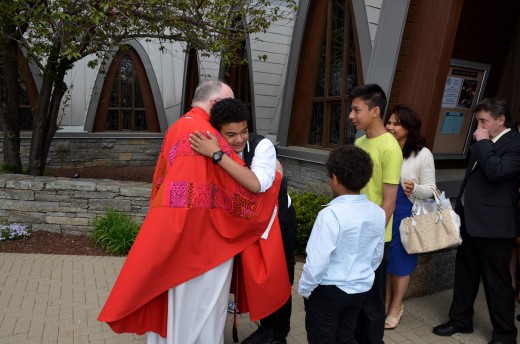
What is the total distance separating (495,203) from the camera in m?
3.14

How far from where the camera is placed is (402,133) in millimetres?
3344

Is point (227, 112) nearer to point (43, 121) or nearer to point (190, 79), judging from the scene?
point (43, 121)

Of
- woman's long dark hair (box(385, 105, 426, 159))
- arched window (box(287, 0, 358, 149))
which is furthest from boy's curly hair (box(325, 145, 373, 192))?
arched window (box(287, 0, 358, 149))

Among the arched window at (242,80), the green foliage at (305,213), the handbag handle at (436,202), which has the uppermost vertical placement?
the arched window at (242,80)

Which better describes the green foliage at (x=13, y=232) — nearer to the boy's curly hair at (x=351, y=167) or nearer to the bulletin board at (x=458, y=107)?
the boy's curly hair at (x=351, y=167)

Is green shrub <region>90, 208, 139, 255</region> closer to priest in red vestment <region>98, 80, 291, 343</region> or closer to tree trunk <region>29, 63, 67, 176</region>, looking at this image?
tree trunk <region>29, 63, 67, 176</region>

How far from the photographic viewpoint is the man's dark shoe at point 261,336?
3.16 meters

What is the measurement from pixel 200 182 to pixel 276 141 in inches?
206

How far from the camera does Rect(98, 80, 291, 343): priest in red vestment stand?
2.31 metres

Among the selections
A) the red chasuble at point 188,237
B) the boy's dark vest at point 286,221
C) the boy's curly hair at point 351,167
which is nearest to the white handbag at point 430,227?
the boy's dark vest at point 286,221

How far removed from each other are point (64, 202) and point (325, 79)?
14.8 ft

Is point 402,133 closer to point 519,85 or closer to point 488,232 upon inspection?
point 488,232

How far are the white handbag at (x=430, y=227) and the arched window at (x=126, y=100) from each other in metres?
11.6

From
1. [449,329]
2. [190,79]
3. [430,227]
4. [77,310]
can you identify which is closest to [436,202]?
[430,227]
